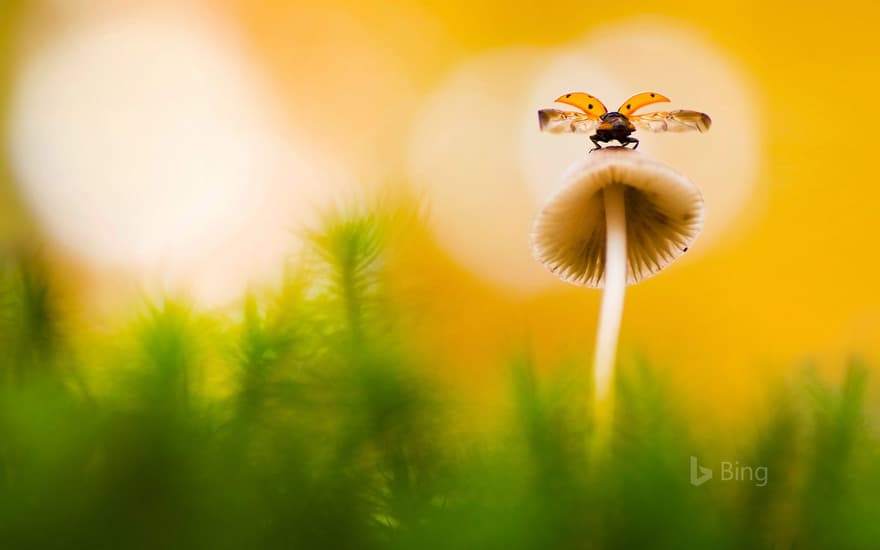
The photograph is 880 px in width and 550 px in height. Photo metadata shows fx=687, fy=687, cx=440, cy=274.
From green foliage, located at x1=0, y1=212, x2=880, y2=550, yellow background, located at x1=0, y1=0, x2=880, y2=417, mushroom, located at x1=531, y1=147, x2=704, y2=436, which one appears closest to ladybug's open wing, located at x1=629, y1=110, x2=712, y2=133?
mushroom, located at x1=531, y1=147, x2=704, y2=436

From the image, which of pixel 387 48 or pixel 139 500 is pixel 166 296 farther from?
pixel 387 48

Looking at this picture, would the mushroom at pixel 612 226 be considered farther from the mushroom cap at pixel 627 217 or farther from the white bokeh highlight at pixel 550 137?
the white bokeh highlight at pixel 550 137

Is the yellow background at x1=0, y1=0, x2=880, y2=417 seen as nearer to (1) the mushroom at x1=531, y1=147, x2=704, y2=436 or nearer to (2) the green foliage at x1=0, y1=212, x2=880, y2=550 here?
(1) the mushroom at x1=531, y1=147, x2=704, y2=436

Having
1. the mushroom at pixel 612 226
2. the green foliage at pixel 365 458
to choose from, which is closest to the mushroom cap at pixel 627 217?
the mushroom at pixel 612 226

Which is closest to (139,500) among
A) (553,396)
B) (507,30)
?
(553,396)

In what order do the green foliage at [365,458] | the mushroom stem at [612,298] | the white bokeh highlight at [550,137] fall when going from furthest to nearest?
the white bokeh highlight at [550,137], the mushroom stem at [612,298], the green foliage at [365,458]

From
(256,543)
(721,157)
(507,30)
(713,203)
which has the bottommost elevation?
(256,543)

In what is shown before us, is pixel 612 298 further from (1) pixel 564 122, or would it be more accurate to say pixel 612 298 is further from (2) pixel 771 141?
(2) pixel 771 141
